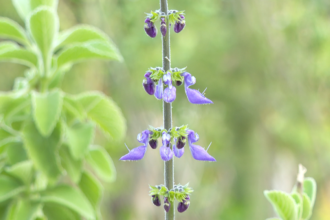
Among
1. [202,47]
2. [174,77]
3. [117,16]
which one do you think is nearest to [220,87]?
[202,47]

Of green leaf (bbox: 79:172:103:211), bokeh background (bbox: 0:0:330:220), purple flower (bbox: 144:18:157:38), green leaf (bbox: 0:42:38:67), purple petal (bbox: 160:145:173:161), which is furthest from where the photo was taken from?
bokeh background (bbox: 0:0:330:220)

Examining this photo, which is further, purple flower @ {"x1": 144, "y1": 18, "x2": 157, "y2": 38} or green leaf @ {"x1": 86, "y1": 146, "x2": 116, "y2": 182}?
green leaf @ {"x1": 86, "y1": 146, "x2": 116, "y2": 182}

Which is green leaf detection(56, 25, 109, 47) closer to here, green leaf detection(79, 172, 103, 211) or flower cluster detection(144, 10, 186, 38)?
green leaf detection(79, 172, 103, 211)

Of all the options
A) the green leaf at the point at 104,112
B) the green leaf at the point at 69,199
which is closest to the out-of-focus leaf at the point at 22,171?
the green leaf at the point at 69,199

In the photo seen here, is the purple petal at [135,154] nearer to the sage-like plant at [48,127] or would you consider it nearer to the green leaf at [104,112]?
the sage-like plant at [48,127]

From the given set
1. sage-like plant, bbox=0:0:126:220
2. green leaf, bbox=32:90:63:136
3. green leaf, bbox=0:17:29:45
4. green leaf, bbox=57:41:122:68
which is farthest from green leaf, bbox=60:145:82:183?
green leaf, bbox=0:17:29:45

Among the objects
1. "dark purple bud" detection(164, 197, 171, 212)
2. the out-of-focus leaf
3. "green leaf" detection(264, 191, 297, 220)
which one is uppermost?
the out-of-focus leaf
